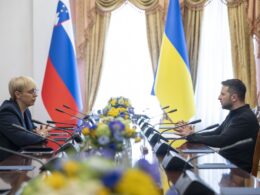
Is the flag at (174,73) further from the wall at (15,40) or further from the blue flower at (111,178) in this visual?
the blue flower at (111,178)

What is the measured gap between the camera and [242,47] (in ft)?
19.4

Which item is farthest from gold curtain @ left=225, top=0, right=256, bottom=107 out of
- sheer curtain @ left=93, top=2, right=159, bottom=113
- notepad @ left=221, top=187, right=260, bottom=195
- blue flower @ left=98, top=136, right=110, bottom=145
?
blue flower @ left=98, top=136, right=110, bottom=145

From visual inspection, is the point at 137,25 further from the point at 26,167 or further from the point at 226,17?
the point at 26,167

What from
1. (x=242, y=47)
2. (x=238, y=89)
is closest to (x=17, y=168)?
(x=238, y=89)

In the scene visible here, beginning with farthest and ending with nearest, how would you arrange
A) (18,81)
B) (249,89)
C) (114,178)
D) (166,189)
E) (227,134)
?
(249,89) < (18,81) < (227,134) < (166,189) < (114,178)

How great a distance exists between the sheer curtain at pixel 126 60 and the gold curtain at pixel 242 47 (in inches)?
46.1

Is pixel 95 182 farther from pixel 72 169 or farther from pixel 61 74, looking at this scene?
pixel 61 74

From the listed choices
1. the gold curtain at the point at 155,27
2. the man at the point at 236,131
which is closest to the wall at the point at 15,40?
the gold curtain at the point at 155,27

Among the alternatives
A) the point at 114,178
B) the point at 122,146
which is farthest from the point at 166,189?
the point at 114,178

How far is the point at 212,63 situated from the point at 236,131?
9.40 ft

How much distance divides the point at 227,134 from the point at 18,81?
69.4 inches

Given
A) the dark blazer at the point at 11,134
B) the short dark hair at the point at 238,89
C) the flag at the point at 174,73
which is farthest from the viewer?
the flag at the point at 174,73

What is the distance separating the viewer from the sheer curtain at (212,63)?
602cm

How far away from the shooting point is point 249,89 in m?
5.94
